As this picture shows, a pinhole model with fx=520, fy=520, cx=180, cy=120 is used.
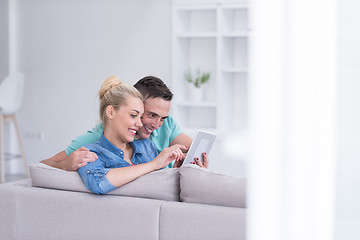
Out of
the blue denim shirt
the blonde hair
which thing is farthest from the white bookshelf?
the blonde hair

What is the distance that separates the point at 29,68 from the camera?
6.23 meters

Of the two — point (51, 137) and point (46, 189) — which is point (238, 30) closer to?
point (51, 137)

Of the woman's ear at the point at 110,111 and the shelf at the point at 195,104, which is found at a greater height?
the woman's ear at the point at 110,111

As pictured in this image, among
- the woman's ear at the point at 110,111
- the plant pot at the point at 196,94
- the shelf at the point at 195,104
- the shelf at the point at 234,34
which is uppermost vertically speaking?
the shelf at the point at 234,34

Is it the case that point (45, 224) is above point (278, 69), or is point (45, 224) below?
below

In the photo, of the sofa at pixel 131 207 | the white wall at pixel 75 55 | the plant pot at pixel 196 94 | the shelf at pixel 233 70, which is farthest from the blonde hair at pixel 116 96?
the white wall at pixel 75 55

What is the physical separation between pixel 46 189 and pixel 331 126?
1502 mm

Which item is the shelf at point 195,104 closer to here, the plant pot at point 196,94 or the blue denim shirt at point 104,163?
the plant pot at point 196,94

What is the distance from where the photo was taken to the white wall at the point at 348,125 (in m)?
0.68

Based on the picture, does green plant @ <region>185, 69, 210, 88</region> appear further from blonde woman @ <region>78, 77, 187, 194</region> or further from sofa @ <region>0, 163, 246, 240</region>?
sofa @ <region>0, 163, 246, 240</region>

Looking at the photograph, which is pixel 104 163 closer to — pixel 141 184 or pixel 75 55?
pixel 141 184

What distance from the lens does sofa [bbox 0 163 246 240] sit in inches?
68.4

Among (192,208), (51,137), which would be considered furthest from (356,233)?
(51,137)

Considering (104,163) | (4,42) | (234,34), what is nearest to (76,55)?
(4,42)
